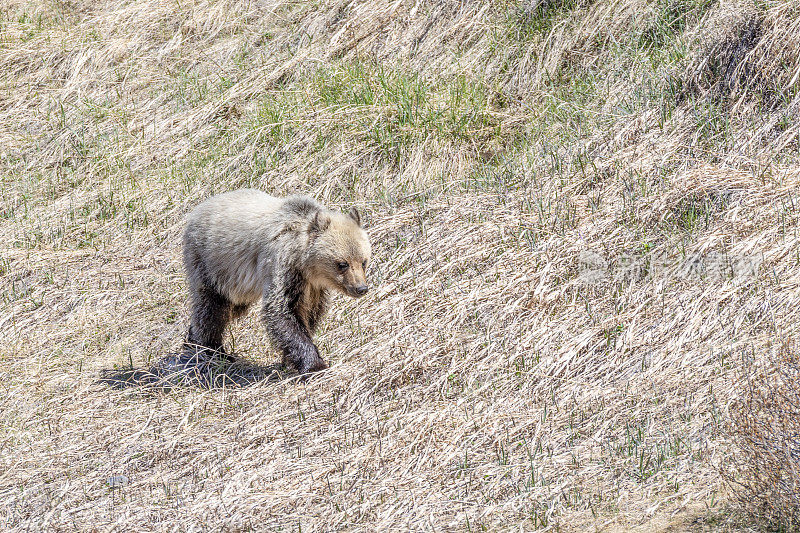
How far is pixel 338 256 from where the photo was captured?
6.06m

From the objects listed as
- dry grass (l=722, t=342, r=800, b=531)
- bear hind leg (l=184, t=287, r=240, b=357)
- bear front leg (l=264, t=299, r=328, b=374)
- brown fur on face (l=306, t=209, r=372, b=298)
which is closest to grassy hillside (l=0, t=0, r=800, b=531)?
dry grass (l=722, t=342, r=800, b=531)

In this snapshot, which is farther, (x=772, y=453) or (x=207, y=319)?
(x=207, y=319)

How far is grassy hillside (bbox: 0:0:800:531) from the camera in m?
4.59

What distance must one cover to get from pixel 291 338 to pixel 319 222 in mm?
801

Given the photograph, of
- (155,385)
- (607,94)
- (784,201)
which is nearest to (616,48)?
(607,94)

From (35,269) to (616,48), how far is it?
18.7ft

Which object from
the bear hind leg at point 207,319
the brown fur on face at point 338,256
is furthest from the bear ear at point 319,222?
the bear hind leg at point 207,319

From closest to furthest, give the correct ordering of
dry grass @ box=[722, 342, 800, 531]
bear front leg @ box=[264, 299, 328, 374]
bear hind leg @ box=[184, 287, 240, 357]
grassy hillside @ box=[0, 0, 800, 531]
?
dry grass @ box=[722, 342, 800, 531], grassy hillside @ box=[0, 0, 800, 531], bear front leg @ box=[264, 299, 328, 374], bear hind leg @ box=[184, 287, 240, 357]

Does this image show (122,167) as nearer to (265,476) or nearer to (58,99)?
(58,99)

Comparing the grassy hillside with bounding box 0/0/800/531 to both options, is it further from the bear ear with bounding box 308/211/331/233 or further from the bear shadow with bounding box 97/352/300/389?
the bear ear with bounding box 308/211/331/233

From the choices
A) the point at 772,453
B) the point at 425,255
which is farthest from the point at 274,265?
the point at 772,453

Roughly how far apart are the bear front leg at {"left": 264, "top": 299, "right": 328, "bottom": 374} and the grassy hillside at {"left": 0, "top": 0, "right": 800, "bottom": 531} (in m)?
0.18

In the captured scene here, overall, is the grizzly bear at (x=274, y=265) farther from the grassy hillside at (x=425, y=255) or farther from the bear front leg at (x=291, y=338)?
the grassy hillside at (x=425, y=255)

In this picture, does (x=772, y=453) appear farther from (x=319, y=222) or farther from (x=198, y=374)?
(x=198, y=374)
